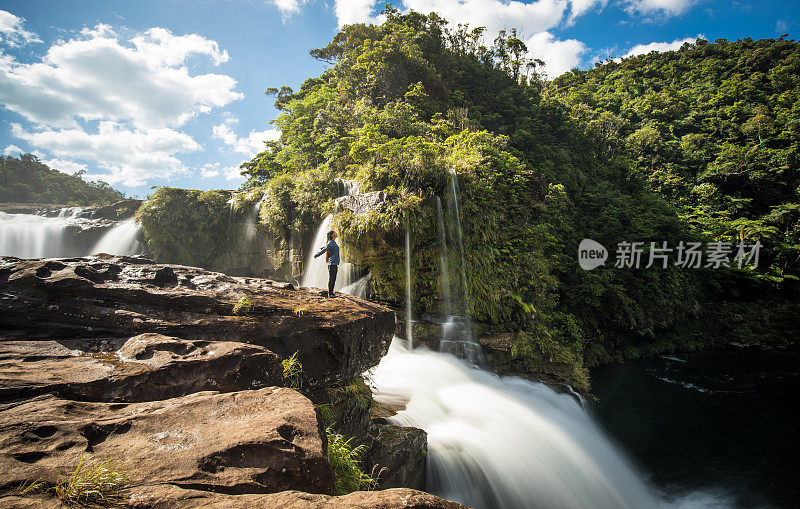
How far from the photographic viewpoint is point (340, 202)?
36.6 feet

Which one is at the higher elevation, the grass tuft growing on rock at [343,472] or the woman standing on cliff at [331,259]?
the woman standing on cliff at [331,259]

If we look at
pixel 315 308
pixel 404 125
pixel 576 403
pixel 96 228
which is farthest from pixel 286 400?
pixel 96 228

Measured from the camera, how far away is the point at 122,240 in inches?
689

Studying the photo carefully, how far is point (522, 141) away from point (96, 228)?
2677 cm

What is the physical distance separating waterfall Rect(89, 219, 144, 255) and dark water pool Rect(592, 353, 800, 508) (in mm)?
23112

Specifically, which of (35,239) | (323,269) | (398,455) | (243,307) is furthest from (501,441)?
(35,239)

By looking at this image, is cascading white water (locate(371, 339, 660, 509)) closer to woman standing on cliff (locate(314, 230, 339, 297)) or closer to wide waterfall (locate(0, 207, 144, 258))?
woman standing on cliff (locate(314, 230, 339, 297))

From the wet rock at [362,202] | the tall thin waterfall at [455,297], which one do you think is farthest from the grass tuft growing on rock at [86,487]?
the tall thin waterfall at [455,297]

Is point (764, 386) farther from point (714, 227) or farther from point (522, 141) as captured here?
point (522, 141)

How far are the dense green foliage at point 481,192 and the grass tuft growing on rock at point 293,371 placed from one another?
602 cm

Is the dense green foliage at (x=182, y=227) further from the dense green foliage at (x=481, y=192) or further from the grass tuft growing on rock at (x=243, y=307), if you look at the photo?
the grass tuft growing on rock at (x=243, y=307)

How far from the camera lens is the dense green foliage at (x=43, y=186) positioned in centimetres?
3147

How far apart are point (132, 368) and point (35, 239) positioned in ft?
74.4

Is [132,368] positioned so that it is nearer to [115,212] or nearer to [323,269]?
[323,269]
